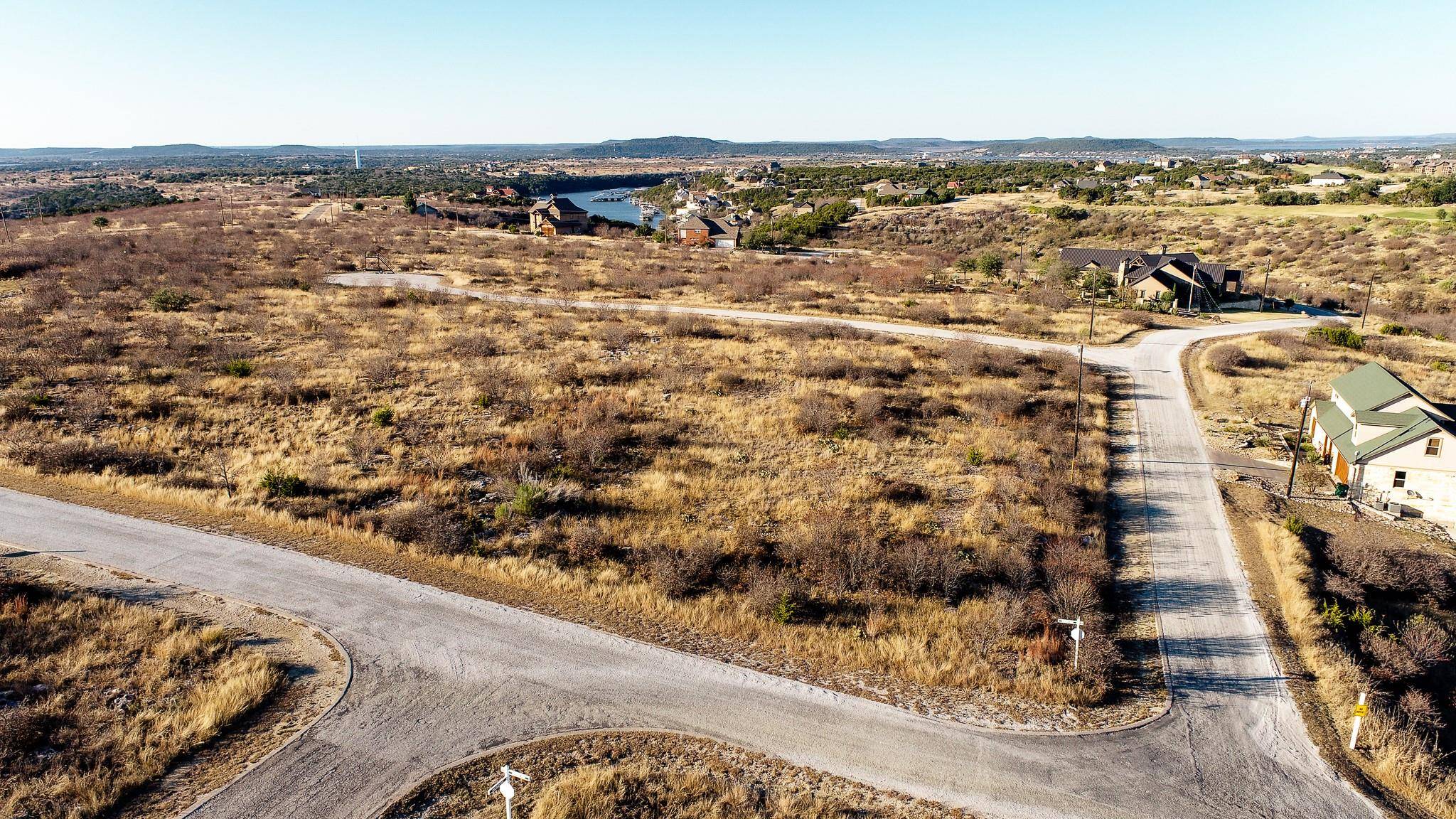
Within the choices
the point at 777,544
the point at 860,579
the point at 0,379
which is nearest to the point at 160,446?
the point at 0,379

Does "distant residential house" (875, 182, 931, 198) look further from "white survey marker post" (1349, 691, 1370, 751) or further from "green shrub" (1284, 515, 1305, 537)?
"white survey marker post" (1349, 691, 1370, 751)

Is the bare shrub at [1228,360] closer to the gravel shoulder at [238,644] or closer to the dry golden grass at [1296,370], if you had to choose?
the dry golden grass at [1296,370]

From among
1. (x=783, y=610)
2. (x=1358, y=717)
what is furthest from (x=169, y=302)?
(x=1358, y=717)

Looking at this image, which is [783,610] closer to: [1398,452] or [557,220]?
[1398,452]

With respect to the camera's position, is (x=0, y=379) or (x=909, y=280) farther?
(x=909, y=280)

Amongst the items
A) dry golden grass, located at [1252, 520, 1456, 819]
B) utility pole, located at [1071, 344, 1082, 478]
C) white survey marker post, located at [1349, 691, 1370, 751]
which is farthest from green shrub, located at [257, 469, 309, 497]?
dry golden grass, located at [1252, 520, 1456, 819]

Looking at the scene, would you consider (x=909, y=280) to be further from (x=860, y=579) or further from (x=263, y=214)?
(x=263, y=214)

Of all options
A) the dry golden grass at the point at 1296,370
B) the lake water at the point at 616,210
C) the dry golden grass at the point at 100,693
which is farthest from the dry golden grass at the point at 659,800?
the lake water at the point at 616,210
